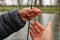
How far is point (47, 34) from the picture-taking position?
1.45m

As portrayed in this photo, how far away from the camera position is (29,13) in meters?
1.72

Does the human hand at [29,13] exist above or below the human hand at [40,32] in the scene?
above

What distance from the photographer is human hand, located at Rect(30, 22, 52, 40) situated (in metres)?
1.46

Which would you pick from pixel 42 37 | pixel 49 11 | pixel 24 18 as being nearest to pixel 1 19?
pixel 24 18

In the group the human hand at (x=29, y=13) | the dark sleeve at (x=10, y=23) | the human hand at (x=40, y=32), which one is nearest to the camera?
the human hand at (x=40, y=32)

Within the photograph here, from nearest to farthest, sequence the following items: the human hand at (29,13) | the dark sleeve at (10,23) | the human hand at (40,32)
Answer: the human hand at (40,32), the human hand at (29,13), the dark sleeve at (10,23)

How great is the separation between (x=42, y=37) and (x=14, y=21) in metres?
0.37

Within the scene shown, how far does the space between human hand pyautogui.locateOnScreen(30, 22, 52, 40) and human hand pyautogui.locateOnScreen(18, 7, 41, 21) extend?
2.3 inches

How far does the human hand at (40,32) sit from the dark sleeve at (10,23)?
0.08 m

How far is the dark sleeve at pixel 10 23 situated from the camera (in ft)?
5.89

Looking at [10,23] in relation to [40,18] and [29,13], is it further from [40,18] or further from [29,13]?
[40,18]

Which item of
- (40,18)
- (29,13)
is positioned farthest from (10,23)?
(40,18)

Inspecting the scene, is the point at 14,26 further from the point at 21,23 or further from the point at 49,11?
the point at 49,11

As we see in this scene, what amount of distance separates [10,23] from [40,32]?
246 mm
